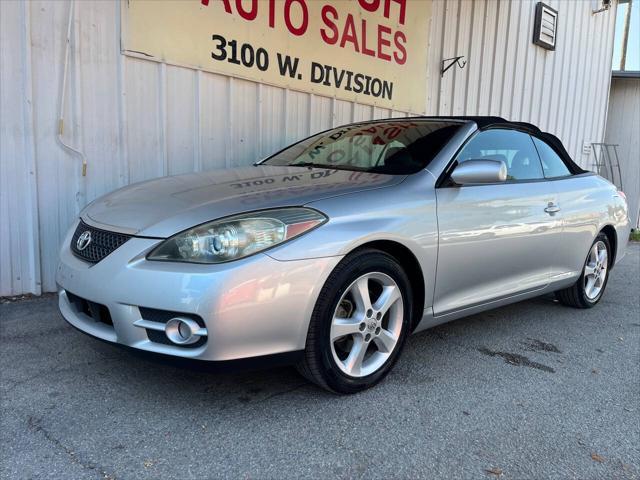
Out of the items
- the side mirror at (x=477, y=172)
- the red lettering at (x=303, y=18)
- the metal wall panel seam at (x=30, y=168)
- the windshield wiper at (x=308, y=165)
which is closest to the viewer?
the side mirror at (x=477, y=172)

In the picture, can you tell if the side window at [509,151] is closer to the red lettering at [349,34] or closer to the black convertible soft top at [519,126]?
the black convertible soft top at [519,126]

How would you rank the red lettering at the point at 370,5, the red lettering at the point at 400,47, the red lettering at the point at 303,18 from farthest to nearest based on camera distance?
the red lettering at the point at 400,47 → the red lettering at the point at 370,5 → the red lettering at the point at 303,18

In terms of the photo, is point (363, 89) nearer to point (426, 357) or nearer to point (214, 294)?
point (426, 357)

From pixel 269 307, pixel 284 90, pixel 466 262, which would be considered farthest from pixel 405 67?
pixel 269 307

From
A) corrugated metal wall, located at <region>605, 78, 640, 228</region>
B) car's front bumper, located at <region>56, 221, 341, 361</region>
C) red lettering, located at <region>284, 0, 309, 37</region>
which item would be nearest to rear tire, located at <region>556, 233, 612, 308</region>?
car's front bumper, located at <region>56, 221, 341, 361</region>

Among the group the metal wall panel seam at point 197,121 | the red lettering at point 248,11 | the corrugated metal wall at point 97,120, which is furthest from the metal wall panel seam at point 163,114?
the red lettering at point 248,11

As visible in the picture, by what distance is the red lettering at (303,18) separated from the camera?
207 inches

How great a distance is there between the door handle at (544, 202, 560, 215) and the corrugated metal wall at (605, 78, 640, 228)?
9.31 m

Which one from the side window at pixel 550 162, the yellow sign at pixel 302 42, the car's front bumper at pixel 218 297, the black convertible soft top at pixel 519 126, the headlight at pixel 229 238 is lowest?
the car's front bumper at pixel 218 297

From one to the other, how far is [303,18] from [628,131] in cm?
941

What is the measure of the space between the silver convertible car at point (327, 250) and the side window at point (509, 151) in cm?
1

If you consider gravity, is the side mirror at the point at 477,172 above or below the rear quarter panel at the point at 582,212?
above

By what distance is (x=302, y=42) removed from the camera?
545cm

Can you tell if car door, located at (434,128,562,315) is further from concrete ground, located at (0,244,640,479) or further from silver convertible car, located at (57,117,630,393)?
concrete ground, located at (0,244,640,479)
